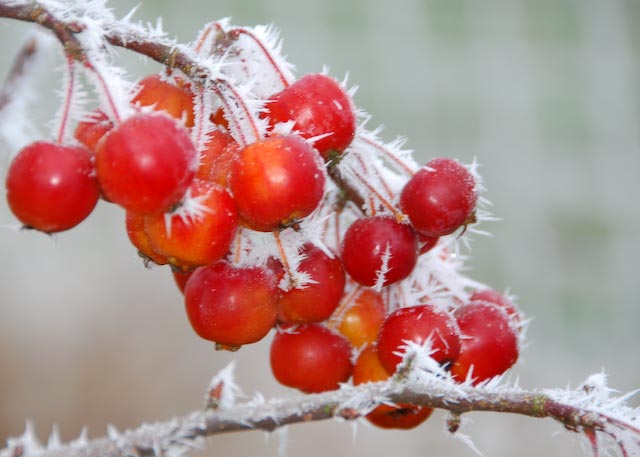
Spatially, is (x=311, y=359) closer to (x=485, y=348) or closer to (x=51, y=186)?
(x=485, y=348)

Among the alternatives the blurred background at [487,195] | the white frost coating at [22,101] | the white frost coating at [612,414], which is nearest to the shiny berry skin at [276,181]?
the white frost coating at [612,414]

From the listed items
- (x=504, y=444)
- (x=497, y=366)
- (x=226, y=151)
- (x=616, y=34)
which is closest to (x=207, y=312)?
(x=226, y=151)

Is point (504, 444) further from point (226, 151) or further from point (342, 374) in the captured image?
point (226, 151)

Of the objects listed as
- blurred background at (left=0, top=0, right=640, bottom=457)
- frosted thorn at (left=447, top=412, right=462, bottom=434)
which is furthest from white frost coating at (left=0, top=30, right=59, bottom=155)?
blurred background at (left=0, top=0, right=640, bottom=457)

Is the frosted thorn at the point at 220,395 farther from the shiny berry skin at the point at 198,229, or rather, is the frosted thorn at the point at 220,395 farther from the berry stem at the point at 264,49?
the berry stem at the point at 264,49

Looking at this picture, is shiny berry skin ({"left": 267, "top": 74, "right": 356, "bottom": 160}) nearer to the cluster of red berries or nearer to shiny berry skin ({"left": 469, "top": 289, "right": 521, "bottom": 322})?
the cluster of red berries

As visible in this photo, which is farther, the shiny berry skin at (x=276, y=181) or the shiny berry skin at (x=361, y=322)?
the shiny berry skin at (x=361, y=322)

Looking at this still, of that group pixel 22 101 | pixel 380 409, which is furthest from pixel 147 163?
pixel 22 101
